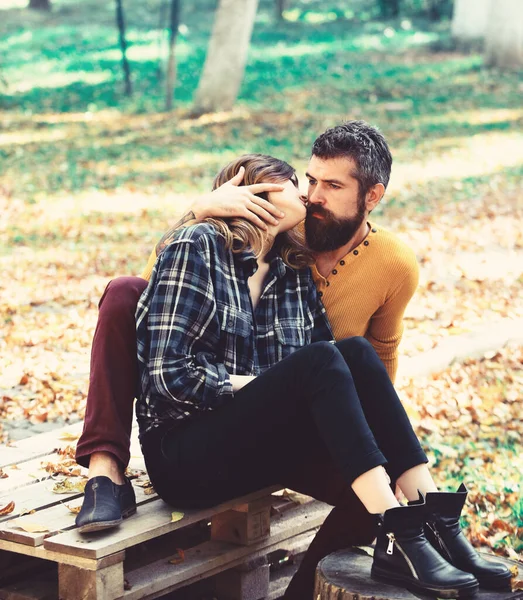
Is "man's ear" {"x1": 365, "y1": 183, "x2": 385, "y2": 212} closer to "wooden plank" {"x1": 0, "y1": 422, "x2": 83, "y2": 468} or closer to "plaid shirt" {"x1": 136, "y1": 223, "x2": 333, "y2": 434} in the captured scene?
"plaid shirt" {"x1": 136, "y1": 223, "x2": 333, "y2": 434}

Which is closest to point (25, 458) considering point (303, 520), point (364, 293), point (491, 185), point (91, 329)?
point (303, 520)

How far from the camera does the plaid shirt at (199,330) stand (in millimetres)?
3355

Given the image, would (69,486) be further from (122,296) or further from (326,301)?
(326,301)

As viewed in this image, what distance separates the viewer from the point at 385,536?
3123mm

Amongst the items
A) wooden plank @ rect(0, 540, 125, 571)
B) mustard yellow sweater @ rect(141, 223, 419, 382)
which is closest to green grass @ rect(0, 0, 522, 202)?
mustard yellow sweater @ rect(141, 223, 419, 382)

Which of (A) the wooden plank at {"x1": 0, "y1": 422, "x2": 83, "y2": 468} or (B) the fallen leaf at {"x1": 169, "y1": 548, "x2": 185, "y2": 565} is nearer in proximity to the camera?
(B) the fallen leaf at {"x1": 169, "y1": 548, "x2": 185, "y2": 565}

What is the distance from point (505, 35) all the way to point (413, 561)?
20.1 metres

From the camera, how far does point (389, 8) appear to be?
30.5 m

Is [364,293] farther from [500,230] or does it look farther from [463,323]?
[500,230]

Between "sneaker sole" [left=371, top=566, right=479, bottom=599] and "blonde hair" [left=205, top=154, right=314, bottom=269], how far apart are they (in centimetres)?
125

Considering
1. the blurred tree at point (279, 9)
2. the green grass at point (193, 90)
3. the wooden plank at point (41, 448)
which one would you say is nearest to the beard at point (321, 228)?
the wooden plank at point (41, 448)

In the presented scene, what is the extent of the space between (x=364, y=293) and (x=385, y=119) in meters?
14.5

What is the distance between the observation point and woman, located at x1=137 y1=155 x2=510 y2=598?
124 inches

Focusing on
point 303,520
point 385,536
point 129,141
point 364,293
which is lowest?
point 129,141
